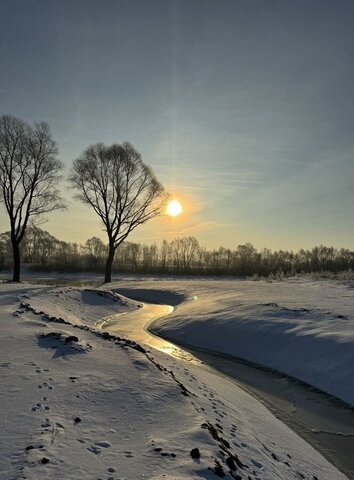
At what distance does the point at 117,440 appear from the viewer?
5.23 metres

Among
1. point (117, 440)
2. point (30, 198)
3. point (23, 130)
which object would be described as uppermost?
point (23, 130)

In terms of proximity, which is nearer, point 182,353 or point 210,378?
point 210,378

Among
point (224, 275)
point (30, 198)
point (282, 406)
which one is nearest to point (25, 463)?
point (282, 406)

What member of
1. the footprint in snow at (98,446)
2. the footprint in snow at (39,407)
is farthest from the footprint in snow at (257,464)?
the footprint in snow at (39,407)

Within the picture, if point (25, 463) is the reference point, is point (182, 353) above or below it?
below

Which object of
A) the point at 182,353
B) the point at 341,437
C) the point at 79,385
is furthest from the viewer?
the point at 182,353

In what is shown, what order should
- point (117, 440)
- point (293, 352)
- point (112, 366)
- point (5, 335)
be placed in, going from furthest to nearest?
1. point (293, 352)
2. point (5, 335)
3. point (112, 366)
4. point (117, 440)

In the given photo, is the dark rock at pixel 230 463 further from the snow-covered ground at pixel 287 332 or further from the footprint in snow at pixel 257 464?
the snow-covered ground at pixel 287 332

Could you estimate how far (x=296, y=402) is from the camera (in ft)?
31.4

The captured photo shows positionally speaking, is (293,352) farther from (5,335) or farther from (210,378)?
(5,335)

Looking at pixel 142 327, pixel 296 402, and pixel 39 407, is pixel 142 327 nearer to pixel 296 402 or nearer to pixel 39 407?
pixel 296 402

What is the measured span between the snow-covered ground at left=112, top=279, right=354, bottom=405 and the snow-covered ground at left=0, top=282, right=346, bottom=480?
2.65 metres

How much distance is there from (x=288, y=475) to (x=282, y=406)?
3.96 metres

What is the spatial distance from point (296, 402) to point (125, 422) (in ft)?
17.4
